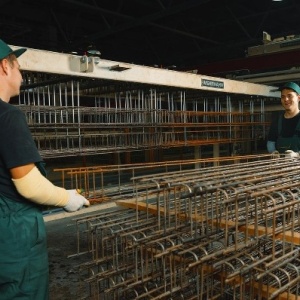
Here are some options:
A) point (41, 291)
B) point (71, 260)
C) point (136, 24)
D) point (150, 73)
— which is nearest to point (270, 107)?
point (136, 24)

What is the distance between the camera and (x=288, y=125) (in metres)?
3.71

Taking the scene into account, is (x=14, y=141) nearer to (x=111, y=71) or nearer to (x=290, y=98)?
(x=111, y=71)

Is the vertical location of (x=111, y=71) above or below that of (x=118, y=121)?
above

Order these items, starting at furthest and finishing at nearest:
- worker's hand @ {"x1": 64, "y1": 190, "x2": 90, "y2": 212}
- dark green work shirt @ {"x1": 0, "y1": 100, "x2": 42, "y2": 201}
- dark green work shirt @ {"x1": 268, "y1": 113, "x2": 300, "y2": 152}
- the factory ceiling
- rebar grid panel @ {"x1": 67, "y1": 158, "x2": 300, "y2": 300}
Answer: the factory ceiling, dark green work shirt @ {"x1": 268, "y1": 113, "x2": 300, "y2": 152}, worker's hand @ {"x1": 64, "y1": 190, "x2": 90, "y2": 212}, rebar grid panel @ {"x1": 67, "y1": 158, "x2": 300, "y2": 300}, dark green work shirt @ {"x1": 0, "y1": 100, "x2": 42, "y2": 201}

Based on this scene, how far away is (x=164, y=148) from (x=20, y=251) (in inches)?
177

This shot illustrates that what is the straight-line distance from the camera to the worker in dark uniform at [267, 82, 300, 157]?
3.57 meters

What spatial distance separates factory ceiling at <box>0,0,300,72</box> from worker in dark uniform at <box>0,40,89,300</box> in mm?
5949

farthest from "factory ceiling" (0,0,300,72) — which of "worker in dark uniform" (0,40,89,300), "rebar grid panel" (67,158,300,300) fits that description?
"worker in dark uniform" (0,40,89,300)

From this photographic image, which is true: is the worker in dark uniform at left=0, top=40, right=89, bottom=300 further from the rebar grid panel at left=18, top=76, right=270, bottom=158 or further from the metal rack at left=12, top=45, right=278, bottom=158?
the rebar grid panel at left=18, top=76, right=270, bottom=158

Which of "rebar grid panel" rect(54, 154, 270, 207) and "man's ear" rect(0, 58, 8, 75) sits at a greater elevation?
"man's ear" rect(0, 58, 8, 75)

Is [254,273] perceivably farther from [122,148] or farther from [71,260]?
[122,148]

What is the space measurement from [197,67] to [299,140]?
16.1 ft

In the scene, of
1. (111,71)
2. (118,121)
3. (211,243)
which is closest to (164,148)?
(118,121)

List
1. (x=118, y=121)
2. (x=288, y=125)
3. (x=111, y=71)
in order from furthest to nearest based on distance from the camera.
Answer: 1. (x=118, y=121)
2. (x=111, y=71)
3. (x=288, y=125)
